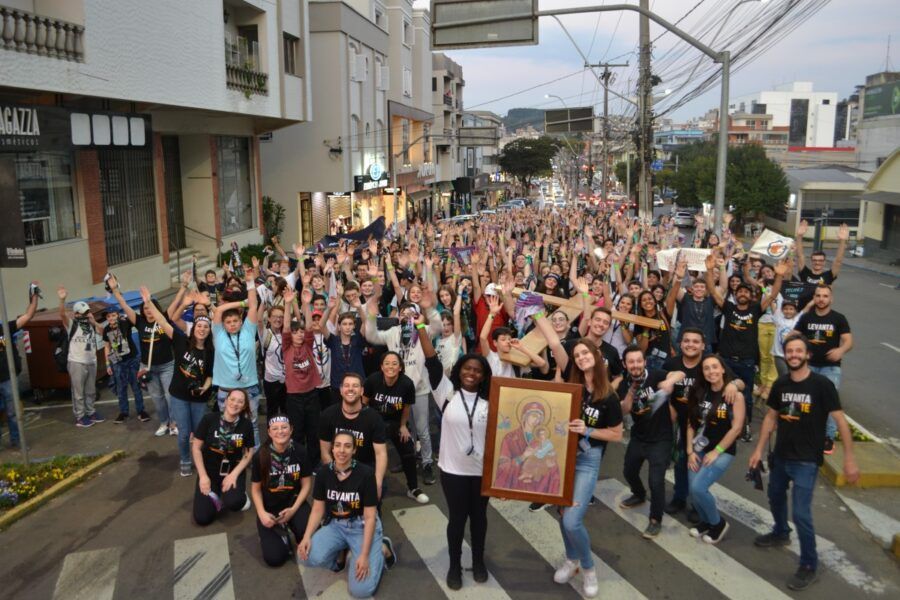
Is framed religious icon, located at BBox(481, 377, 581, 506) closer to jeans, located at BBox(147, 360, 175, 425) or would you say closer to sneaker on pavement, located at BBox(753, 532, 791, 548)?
sneaker on pavement, located at BBox(753, 532, 791, 548)

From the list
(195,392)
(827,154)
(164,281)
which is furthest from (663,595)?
(827,154)

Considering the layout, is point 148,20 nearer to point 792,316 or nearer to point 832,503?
point 792,316

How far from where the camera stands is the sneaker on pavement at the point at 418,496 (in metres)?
6.69

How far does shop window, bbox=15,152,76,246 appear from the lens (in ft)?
45.0

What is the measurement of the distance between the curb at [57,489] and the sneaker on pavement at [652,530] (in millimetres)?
5655

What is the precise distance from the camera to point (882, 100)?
50.1 metres

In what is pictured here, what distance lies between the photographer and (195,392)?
23.1 feet

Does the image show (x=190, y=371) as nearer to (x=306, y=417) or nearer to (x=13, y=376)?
(x=306, y=417)

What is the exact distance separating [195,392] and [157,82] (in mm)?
10141

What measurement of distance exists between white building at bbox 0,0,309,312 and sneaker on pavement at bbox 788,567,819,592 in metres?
12.3

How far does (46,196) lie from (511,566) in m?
13.2

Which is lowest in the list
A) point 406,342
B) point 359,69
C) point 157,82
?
point 406,342

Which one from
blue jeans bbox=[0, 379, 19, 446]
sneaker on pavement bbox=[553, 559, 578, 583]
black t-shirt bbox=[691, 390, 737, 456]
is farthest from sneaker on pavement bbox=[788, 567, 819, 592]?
blue jeans bbox=[0, 379, 19, 446]

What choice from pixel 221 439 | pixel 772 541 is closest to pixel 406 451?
pixel 221 439
